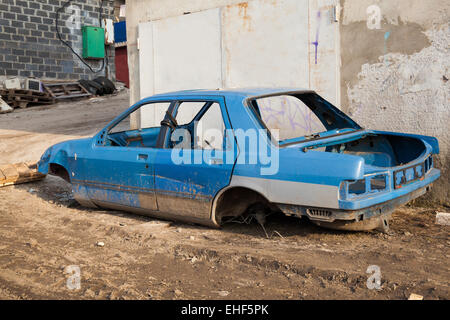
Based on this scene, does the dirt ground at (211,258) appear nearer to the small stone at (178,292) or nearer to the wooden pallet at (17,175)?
the small stone at (178,292)

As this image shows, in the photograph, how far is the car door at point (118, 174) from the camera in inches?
197

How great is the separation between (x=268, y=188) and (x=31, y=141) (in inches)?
306

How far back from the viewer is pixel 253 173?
14.1 feet

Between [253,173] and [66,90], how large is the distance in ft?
50.1

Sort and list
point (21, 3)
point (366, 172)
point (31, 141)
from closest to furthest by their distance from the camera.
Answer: point (366, 172) < point (31, 141) < point (21, 3)

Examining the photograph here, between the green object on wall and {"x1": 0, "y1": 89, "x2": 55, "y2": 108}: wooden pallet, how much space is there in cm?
411

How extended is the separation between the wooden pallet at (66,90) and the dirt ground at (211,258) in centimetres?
1212

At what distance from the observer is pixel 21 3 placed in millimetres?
17703

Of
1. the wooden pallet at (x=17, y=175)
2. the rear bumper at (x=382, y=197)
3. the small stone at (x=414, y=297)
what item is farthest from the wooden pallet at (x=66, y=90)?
the small stone at (x=414, y=297)

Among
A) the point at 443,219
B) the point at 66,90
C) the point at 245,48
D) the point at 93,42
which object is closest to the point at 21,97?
the point at 66,90

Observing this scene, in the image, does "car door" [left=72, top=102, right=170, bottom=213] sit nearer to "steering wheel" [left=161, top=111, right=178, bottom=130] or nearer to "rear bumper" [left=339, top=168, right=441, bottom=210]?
"steering wheel" [left=161, top=111, right=178, bottom=130]
